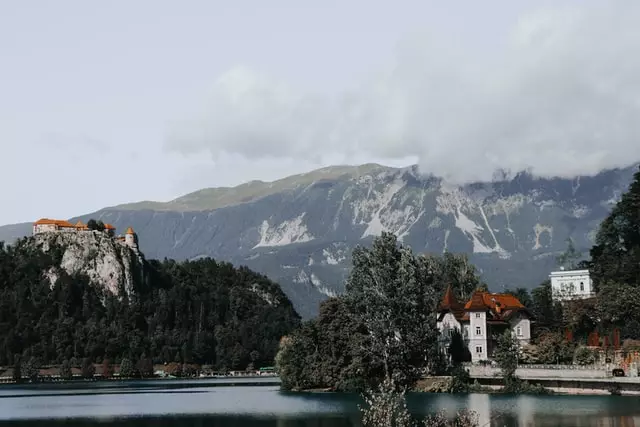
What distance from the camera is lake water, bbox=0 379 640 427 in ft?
238

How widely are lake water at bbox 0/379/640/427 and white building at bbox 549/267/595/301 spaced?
8293 centimetres

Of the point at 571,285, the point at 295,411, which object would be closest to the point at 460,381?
the point at 295,411

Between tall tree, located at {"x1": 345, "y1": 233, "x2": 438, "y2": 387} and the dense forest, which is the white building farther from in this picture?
tall tree, located at {"x1": 345, "y1": 233, "x2": 438, "y2": 387}

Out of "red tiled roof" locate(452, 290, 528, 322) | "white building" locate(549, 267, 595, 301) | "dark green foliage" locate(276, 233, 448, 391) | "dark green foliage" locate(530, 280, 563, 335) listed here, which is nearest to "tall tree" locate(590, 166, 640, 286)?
"dark green foliage" locate(530, 280, 563, 335)

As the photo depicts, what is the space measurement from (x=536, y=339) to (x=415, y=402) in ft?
130

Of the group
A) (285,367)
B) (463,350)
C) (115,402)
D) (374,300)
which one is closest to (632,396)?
(374,300)

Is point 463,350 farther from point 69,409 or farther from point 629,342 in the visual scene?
point 69,409

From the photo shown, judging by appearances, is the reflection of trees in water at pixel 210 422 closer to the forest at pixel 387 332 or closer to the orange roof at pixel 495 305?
the forest at pixel 387 332

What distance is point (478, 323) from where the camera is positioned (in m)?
127

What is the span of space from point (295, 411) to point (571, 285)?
369ft

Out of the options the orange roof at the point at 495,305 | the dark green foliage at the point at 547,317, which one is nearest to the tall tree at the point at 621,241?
the dark green foliage at the point at 547,317

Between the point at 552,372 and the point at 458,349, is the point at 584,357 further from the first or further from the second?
the point at 458,349

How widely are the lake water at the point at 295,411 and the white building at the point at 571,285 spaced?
272ft

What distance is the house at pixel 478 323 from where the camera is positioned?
126812mm
